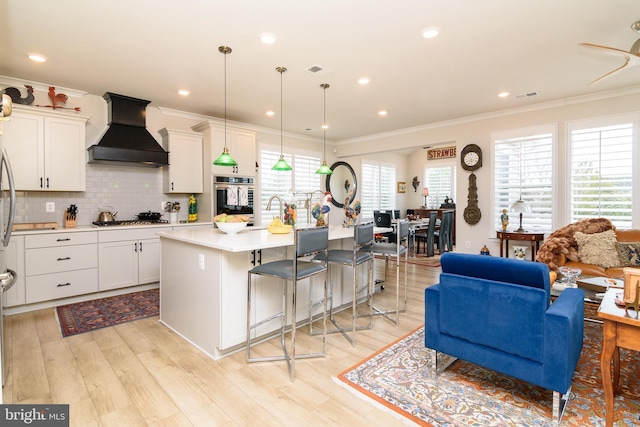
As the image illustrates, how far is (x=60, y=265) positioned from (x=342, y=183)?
19.2 feet

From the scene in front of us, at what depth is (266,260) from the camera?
2.92 m

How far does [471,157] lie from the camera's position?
5617mm

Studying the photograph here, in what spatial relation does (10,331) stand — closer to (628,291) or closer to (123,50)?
(123,50)

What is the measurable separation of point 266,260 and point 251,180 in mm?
2997

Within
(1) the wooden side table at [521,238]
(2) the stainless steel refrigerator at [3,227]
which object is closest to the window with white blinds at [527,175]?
(1) the wooden side table at [521,238]

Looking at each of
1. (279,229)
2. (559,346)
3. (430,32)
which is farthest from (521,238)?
(279,229)

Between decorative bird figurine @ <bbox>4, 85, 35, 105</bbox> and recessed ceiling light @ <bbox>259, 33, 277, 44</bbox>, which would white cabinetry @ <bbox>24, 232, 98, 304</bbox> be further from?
recessed ceiling light @ <bbox>259, 33, 277, 44</bbox>

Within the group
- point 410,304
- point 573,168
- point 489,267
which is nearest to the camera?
point 489,267

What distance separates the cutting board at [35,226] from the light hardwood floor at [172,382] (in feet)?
4.01

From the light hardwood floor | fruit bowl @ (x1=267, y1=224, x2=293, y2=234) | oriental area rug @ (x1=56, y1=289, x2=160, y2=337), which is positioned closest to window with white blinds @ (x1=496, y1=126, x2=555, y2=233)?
the light hardwood floor

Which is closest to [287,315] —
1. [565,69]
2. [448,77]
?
[448,77]

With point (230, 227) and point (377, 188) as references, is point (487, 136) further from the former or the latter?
point (230, 227)

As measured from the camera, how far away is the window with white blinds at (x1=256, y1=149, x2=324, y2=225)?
20.8 feet

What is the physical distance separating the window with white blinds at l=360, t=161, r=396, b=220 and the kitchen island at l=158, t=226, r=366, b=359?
5281mm
